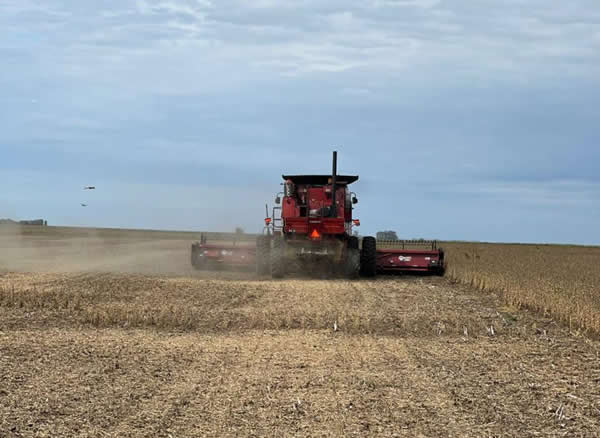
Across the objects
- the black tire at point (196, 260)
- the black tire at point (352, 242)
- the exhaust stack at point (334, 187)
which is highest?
the exhaust stack at point (334, 187)

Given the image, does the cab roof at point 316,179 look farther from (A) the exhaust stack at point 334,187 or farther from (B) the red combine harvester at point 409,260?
(B) the red combine harvester at point 409,260

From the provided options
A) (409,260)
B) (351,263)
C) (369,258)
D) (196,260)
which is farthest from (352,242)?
(196,260)

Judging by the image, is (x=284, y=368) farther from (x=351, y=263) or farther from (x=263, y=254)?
(x=351, y=263)

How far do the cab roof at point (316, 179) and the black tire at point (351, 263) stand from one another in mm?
2343

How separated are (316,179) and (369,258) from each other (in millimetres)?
3076

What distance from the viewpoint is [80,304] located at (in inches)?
591

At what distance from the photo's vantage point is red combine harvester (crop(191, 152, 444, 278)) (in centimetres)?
2300

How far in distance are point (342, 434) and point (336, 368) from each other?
2.84 meters

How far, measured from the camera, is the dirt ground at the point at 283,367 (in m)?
6.93

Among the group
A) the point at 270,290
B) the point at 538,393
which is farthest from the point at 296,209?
the point at 538,393

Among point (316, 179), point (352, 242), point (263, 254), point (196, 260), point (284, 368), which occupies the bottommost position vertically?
point (284, 368)

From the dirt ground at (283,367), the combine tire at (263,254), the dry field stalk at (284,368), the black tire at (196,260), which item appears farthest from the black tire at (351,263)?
the dry field stalk at (284,368)

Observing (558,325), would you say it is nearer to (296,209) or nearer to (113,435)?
(113,435)

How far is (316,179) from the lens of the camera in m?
24.5
